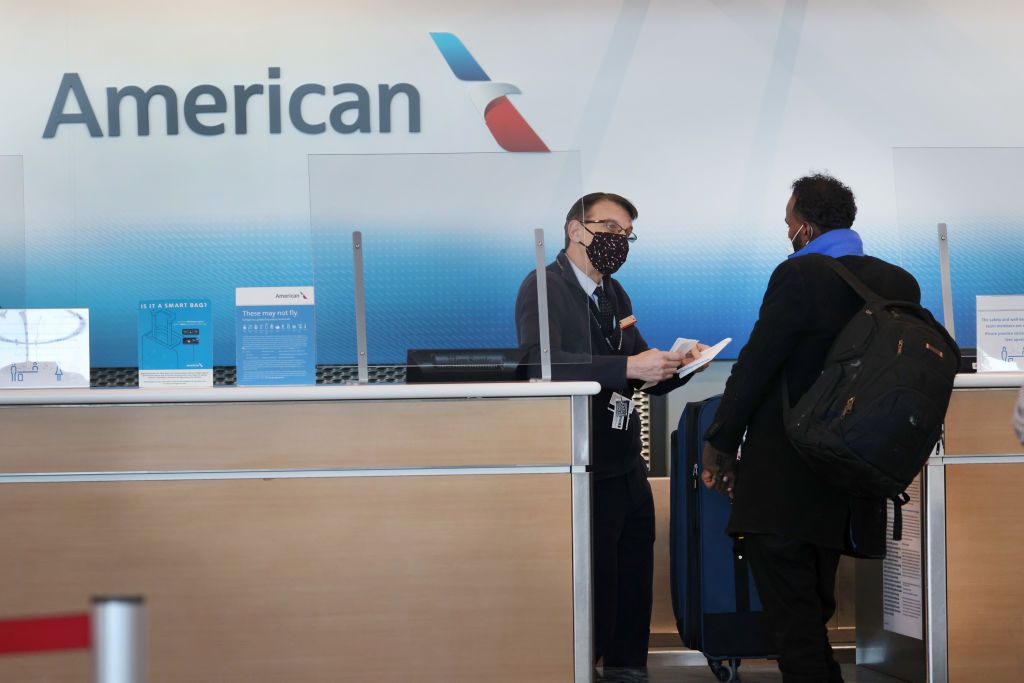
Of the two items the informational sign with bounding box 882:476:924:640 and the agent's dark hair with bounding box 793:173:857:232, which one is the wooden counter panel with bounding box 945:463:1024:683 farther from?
the agent's dark hair with bounding box 793:173:857:232

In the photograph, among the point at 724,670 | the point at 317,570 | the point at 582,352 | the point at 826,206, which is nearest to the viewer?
the point at 317,570

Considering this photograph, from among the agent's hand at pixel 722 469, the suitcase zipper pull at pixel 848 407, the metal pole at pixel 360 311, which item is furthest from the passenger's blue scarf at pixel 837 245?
the metal pole at pixel 360 311

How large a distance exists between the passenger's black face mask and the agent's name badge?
0.44m

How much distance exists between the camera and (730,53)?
537 cm

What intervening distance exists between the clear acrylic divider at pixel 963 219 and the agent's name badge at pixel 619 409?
1011 mm

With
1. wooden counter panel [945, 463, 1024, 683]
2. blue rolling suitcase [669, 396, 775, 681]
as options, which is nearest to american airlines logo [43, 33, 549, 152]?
blue rolling suitcase [669, 396, 775, 681]

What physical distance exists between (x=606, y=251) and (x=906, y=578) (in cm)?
145

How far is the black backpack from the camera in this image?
2.68m

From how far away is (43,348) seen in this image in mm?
3234

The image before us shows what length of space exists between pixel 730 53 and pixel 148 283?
3.07 metres

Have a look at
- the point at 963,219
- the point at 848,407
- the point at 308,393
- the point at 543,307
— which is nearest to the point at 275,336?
the point at 308,393

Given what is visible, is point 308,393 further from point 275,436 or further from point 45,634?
point 45,634

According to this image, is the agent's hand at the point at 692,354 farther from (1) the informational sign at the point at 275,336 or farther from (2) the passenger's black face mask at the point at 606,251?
(1) the informational sign at the point at 275,336

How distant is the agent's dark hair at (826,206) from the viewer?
3129 millimetres
